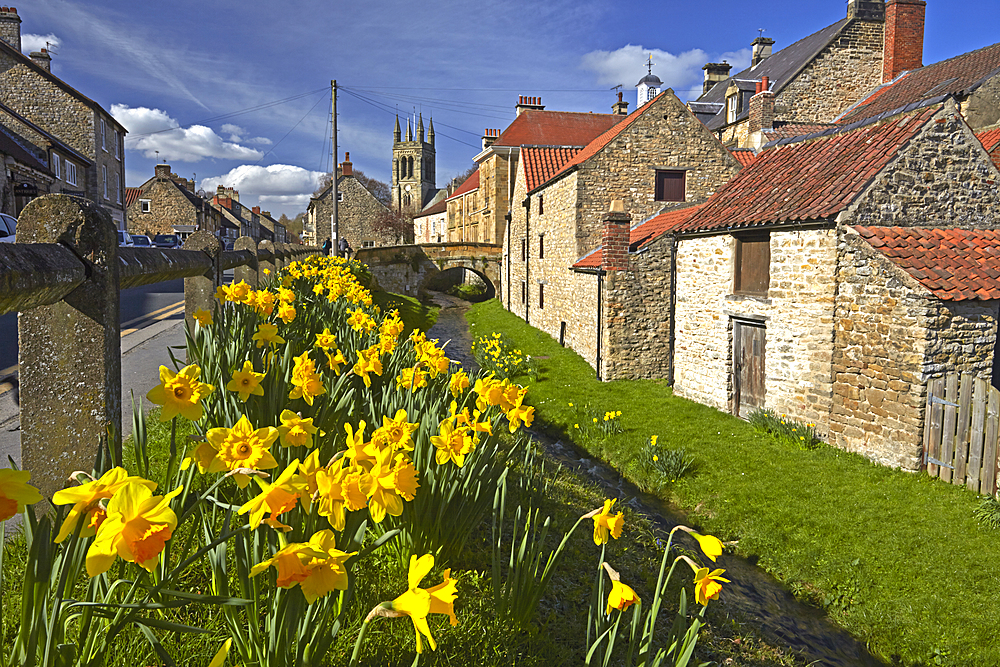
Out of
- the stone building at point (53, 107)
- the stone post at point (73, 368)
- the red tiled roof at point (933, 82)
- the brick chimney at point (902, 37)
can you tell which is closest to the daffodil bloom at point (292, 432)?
the stone post at point (73, 368)

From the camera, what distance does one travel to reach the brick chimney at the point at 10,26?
102ft

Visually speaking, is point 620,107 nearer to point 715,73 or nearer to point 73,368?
point 715,73

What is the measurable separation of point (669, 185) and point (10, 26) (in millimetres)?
34488

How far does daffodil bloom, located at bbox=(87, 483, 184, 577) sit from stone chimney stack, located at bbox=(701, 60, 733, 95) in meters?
37.5

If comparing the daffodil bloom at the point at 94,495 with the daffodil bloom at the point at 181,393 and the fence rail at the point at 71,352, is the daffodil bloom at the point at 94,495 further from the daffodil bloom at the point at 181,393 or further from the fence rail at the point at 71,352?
the fence rail at the point at 71,352

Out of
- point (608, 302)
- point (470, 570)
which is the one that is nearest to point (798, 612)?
point (470, 570)

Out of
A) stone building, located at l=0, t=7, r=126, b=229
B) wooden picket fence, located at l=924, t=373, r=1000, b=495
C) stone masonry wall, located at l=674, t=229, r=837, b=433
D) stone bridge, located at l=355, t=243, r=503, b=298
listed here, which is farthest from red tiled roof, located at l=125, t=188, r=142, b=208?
wooden picket fence, located at l=924, t=373, r=1000, b=495

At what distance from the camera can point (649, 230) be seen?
58.0ft

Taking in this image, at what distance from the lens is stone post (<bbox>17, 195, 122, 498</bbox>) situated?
225cm

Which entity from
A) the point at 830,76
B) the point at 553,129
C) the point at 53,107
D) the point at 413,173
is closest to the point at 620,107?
the point at 553,129

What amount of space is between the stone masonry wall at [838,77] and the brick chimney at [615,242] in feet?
49.6

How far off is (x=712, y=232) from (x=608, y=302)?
352 cm

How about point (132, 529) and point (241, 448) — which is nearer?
point (132, 529)

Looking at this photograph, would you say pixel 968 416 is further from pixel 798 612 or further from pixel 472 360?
pixel 472 360
